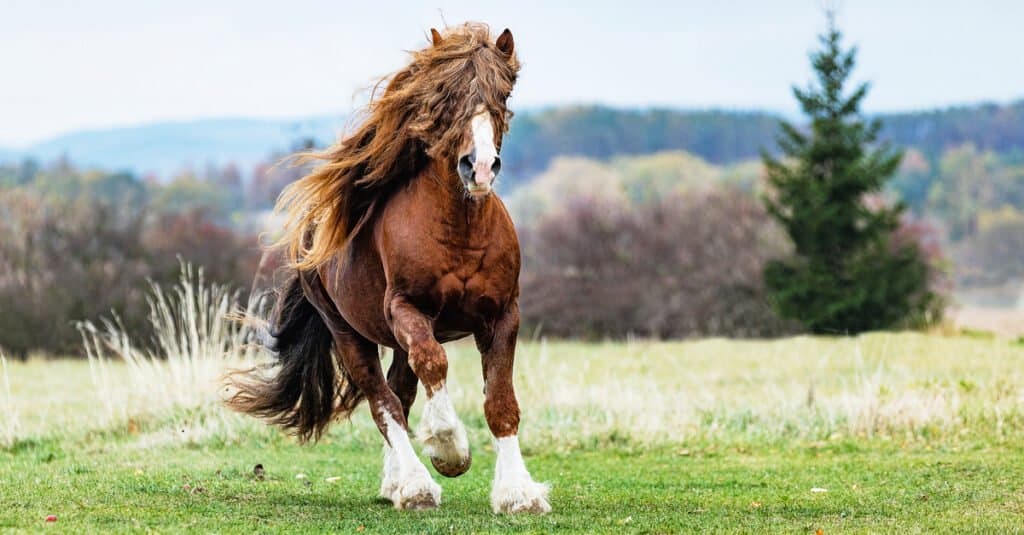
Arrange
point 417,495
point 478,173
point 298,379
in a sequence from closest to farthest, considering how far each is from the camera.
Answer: point 478,173 → point 417,495 → point 298,379

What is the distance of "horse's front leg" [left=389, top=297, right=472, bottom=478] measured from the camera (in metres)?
7.90

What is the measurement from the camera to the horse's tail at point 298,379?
35.3 ft

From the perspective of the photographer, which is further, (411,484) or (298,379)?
(298,379)

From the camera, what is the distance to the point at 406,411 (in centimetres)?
1006

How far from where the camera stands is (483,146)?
756 centimetres

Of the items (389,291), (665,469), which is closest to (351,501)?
(389,291)

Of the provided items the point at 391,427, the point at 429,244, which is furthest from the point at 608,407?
the point at 429,244

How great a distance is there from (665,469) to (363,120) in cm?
446

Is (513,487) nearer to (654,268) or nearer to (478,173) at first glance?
(478,173)

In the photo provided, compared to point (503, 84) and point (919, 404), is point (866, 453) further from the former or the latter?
point (503, 84)

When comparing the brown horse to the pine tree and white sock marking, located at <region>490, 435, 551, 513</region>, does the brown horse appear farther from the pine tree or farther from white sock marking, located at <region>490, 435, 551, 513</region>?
the pine tree

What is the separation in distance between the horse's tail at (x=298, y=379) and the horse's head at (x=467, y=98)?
109 inches

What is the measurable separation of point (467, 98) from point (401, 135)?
2.72ft

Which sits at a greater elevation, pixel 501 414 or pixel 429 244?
pixel 429 244
